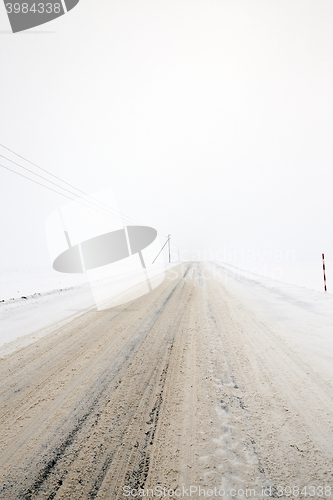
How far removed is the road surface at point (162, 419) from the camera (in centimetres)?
147

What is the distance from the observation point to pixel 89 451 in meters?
1.70


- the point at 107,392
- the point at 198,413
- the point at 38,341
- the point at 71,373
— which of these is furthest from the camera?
the point at 38,341

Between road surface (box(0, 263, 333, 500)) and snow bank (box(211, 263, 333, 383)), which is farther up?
road surface (box(0, 263, 333, 500))

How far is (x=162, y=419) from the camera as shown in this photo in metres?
2.02

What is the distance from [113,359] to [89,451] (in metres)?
1.55

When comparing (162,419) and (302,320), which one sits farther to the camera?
(302,320)

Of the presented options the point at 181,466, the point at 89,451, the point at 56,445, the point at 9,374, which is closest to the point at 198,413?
the point at 181,466

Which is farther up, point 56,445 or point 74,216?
point 74,216

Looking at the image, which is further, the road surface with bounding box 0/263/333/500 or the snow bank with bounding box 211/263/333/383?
the snow bank with bounding box 211/263/333/383

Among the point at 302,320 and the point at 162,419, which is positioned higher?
the point at 162,419

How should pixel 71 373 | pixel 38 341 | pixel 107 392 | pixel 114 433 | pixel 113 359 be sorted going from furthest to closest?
pixel 38 341
pixel 113 359
pixel 71 373
pixel 107 392
pixel 114 433

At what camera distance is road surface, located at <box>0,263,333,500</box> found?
1470 mm

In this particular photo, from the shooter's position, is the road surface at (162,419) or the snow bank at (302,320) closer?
the road surface at (162,419)

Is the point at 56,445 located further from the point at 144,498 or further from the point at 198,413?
the point at 198,413
